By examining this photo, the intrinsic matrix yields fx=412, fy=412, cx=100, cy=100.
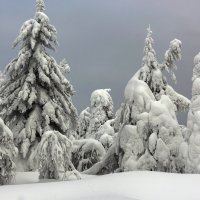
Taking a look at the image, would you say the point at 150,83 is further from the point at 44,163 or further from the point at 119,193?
the point at 119,193

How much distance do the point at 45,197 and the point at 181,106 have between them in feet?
35.6

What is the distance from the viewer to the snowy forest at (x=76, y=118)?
37.3 ft

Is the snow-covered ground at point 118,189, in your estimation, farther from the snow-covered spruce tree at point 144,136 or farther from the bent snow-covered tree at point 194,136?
the snow-covered spruce tree at point 144,136

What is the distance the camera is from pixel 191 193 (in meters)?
6.92

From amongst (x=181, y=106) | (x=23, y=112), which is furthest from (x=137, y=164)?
A: (x=23, y=112)

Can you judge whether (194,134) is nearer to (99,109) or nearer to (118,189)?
(118,189)

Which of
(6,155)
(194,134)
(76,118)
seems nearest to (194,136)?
(194,134)

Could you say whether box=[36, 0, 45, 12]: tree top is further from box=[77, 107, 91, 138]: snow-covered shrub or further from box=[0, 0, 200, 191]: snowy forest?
box=[77, 107, 91, 138]: snow-covered shrub

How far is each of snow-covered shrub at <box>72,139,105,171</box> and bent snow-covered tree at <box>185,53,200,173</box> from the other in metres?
4.94

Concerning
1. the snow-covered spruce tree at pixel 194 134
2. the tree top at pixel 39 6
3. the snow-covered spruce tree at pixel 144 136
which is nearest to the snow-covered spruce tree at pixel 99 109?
the tree top at pixel 39 6

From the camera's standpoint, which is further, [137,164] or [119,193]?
[137,164]

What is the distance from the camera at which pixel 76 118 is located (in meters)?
17.3

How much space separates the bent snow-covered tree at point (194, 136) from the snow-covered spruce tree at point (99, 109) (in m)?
19.3

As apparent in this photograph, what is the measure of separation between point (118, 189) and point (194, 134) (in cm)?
478
